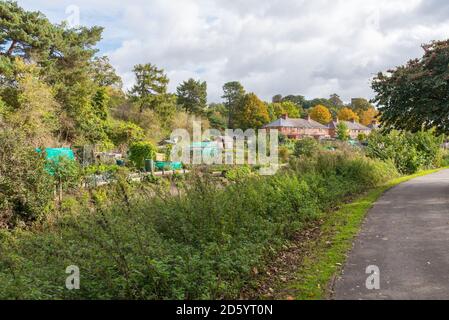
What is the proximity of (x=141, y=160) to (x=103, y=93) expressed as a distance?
12915mm

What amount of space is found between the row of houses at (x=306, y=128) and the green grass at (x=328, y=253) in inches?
2408

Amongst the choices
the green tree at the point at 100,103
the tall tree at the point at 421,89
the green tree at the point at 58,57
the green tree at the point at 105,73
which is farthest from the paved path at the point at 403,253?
the green tree at the point at 105,73

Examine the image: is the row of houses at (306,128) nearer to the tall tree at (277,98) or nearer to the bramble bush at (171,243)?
the tall tree at (277,98)

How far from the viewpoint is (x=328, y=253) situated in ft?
25.5

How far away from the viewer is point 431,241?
8.21 m

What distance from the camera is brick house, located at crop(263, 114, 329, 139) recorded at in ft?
255

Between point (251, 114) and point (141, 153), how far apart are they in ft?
161

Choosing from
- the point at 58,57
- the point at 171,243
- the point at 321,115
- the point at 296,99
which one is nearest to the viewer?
the point at 171,243

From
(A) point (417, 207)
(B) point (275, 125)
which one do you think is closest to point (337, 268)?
(A) point (417, 207)

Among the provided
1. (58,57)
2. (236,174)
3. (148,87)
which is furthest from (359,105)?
(236,174)

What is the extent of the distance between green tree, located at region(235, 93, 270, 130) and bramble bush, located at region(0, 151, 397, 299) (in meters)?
59.9

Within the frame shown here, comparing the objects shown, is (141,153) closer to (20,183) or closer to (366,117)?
(20,183)

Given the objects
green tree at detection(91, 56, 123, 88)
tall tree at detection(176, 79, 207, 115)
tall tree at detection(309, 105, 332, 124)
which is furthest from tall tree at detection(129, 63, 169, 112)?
tall tree at detection(309, 105, 332, 124)
